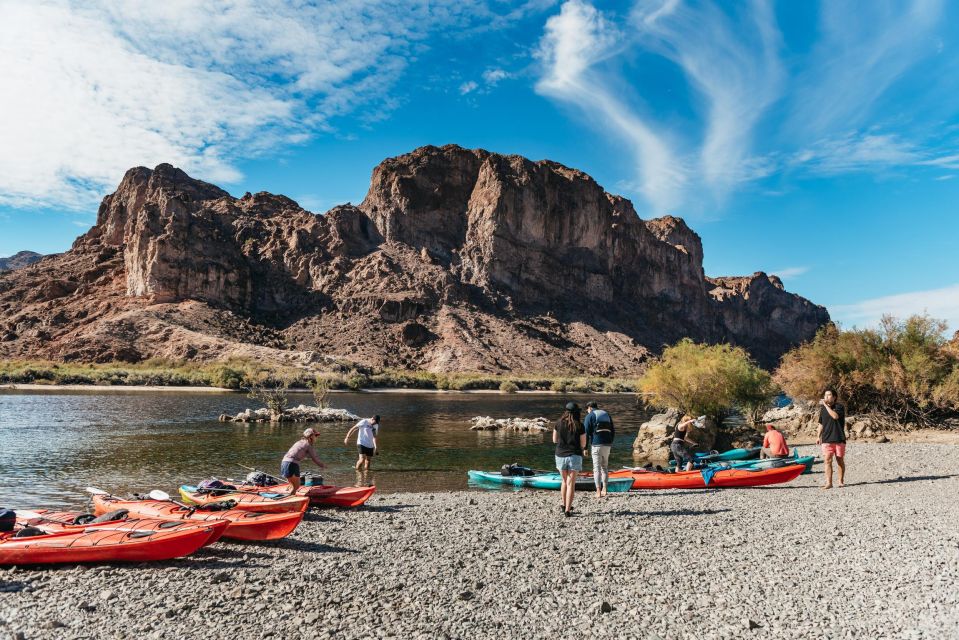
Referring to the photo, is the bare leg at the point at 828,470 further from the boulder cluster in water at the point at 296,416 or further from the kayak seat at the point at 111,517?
the boulder cluster in water at the point at 296,416

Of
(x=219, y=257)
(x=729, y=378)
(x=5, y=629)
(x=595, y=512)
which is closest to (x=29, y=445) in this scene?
(x=5, y=629)

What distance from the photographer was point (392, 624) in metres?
6.19

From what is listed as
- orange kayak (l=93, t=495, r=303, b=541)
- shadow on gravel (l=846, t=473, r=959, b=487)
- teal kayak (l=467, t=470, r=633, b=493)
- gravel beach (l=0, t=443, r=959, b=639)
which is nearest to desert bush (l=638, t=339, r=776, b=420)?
shadow on gravel (l=846, t=473, r=959, b=487)

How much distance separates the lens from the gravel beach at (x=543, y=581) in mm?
6152

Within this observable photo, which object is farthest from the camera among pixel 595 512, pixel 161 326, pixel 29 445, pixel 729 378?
pixel 161 326

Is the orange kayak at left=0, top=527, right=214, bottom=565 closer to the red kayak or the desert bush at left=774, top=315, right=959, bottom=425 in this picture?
the red kayak

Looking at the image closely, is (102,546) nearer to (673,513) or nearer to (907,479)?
(673,513)

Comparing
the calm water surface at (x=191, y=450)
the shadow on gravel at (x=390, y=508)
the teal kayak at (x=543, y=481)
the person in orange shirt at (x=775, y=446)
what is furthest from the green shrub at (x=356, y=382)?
the shadow on gravel at (x=390, y=508)

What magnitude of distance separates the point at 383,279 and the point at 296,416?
8721 centimetres

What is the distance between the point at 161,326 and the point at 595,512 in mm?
98938

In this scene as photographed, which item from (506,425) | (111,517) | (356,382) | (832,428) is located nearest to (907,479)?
(832,428)

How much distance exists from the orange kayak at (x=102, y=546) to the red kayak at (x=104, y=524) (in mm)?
151

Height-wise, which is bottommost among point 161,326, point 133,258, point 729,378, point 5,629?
point 5,629

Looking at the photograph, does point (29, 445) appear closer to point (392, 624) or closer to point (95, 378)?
point (392, 624)
